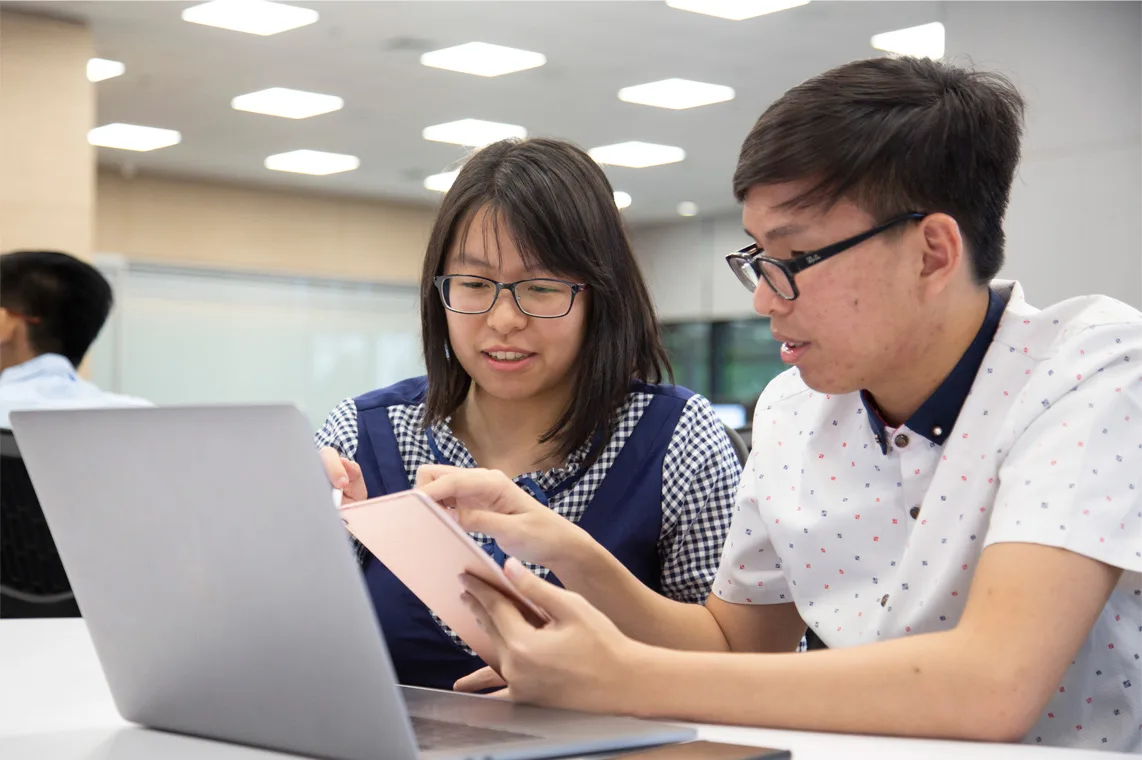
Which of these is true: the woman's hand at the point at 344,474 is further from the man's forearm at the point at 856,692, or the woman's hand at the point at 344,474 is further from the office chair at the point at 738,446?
the office chair at the point at 738,446

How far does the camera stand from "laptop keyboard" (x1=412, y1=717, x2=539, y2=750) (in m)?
0.90

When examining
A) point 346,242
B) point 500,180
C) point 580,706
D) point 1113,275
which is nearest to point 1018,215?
point 1113,275

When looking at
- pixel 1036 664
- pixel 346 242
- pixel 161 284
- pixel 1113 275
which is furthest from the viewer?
Answer: pixel 346 242

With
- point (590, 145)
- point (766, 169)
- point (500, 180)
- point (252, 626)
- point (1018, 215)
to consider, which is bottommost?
point (590, 145)

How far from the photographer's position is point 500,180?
1.79 metres

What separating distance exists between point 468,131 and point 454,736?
25.4ft

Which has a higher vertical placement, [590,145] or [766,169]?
[766,169]

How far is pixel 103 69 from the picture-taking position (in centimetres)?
714

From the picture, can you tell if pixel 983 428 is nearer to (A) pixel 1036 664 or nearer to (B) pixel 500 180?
(A) pixel 1036 664

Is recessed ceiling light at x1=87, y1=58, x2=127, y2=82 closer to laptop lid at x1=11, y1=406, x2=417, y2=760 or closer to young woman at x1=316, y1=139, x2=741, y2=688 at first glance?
young woman at x1=316, y1=139, x2=741, y2=688

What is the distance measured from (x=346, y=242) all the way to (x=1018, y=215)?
757 cm

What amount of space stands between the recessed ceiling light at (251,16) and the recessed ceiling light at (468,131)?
2.05 meters

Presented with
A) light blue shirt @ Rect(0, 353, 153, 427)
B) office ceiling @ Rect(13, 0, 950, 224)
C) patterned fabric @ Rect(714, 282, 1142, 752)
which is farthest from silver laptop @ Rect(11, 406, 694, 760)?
office ceiling @ Rect(13, 0, 950, 224)

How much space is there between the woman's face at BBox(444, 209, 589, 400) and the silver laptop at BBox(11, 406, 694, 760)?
2.49 feet
